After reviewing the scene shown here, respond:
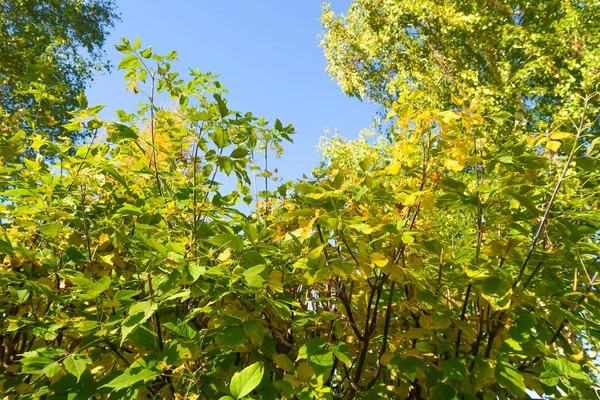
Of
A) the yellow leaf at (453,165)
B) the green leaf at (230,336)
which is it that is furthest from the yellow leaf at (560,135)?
the green leaf at (230,336)

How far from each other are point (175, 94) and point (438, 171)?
1168 millimetres

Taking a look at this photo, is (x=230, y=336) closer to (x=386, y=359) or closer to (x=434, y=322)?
(x=386, y=359)

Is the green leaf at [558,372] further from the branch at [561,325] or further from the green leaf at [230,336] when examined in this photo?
the green leaf at [230,336]

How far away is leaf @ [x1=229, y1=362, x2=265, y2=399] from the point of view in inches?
40.0

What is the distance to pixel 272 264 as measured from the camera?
1.47m

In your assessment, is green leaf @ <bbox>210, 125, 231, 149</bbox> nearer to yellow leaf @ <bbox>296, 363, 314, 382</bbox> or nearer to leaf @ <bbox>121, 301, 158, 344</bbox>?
leaf @ <bbox>121, 301, 158, 344</bbox>

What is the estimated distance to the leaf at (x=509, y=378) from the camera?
111 centimetres

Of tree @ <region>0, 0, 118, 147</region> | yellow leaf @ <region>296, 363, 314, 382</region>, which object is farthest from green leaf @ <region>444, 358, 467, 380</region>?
tree @ <region>0, 0, 118, 147</region>

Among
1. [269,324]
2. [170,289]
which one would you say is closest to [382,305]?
[269,324]

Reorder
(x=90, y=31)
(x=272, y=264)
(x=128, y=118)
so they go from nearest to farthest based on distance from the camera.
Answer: (x=272, y=264)
(x=128, y=118)
(x=90, y=31)

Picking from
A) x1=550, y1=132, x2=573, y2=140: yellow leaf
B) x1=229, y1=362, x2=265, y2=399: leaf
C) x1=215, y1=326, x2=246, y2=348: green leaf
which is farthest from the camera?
x1=550, y1=132, x2=573, y2=140: yellow leaf

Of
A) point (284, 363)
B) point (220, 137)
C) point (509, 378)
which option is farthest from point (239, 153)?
point (509, 378)

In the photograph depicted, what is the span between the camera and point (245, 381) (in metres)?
1.05

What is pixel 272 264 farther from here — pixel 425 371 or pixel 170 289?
pixel 425 371
